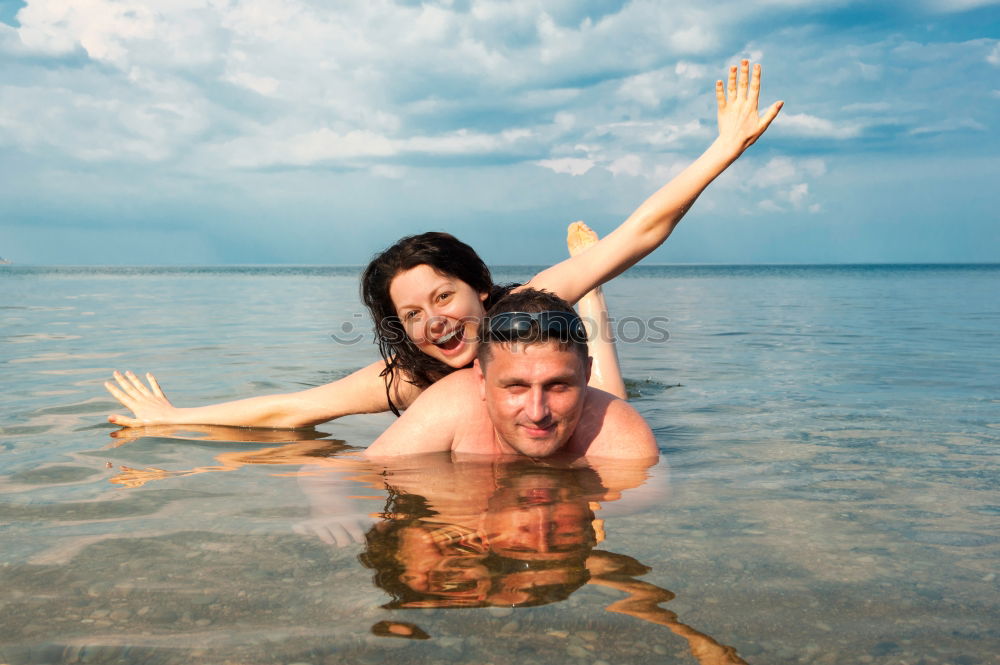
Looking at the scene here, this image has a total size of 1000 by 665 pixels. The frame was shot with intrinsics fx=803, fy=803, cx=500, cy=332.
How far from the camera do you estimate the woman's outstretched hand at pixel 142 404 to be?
20.8 feet

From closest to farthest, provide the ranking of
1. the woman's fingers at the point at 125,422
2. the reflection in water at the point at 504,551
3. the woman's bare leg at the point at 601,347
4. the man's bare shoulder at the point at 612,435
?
the reflection in water at the point at 504,551 < the man's bare shoulder at the point at 612,435 < the woman's fingers at the point at 125,422 < the woman's bare leg at the point at 601,347

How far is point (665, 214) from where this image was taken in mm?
5492

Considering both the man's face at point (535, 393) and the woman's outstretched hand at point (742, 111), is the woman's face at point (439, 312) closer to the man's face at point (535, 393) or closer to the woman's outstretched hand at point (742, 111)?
the man's face at point (535, 393)

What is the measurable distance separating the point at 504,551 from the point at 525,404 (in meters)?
1.30

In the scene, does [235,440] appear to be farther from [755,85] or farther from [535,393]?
[755,85]

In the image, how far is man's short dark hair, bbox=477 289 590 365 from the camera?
421 cm

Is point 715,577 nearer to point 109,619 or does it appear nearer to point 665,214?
point 109,619

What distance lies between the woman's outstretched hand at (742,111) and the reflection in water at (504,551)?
2.50 meters

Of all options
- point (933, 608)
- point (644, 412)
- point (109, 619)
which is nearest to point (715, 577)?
point (933, 608)

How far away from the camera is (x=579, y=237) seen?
8492mm

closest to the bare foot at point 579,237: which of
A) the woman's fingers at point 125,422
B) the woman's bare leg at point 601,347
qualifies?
the woman's bare leg at point 601,347

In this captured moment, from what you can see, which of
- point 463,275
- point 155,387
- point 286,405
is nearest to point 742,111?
point 463,275

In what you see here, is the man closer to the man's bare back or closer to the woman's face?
the man's bare back

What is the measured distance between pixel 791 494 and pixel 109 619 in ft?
10.5
